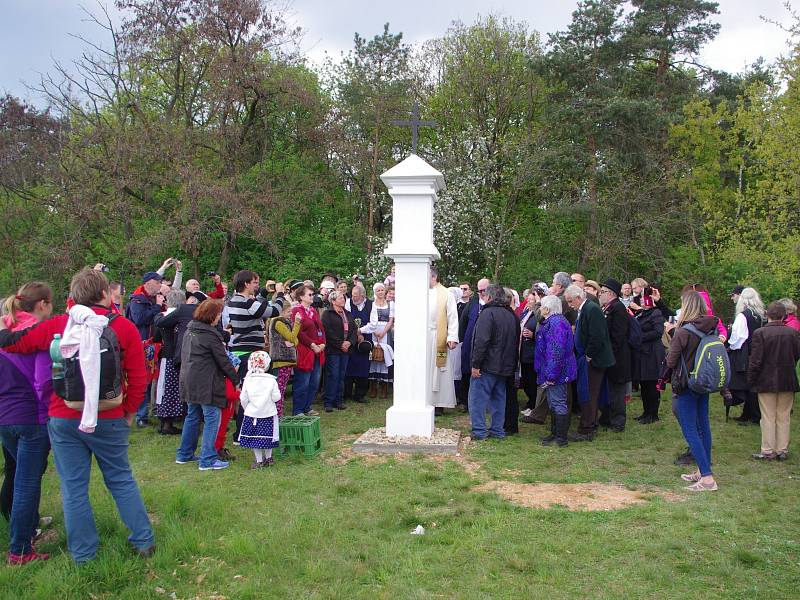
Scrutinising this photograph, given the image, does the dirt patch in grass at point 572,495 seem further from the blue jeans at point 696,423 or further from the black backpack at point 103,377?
the black backpack at point 103,377

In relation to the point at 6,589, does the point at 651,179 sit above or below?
above

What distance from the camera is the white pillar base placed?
7.38m

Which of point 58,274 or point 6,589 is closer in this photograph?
point 6,589

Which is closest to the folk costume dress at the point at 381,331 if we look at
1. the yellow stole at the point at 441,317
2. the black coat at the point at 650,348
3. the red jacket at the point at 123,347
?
the yellow stole at the point at 441,317

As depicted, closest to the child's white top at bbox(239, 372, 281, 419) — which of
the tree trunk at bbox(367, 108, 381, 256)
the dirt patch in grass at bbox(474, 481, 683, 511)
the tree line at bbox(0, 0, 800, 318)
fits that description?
the dirt patch in grass at bbox(474, 481, 683, 511)

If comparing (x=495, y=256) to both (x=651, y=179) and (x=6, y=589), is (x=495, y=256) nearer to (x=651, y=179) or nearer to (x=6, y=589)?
(x=651, y=179)

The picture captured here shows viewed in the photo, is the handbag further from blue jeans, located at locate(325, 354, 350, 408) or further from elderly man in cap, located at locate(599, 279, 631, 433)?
elderly man in cap, located at locate(599, 279, 631, 433)

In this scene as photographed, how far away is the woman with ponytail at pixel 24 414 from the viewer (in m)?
4.09

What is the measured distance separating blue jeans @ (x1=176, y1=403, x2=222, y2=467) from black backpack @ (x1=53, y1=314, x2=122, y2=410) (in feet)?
7.56

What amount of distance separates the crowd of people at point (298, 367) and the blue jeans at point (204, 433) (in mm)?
16

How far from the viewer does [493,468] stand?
6453 millimetres

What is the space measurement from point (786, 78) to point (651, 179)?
4.90 meters

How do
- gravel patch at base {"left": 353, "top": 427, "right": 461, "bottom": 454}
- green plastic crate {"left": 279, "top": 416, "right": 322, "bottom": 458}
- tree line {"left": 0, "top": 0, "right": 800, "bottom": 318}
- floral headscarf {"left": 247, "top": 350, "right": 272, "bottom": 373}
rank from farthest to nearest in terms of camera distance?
1. tree line {"left": 0, "top": 0, "right": 800, "bottom": 318}
2. gravel patch at base {"left": 353, "top": 427, "right": 461, "bottom": 454}
3. green plastic crate {"left": 279, "top": 416, "right": 322, "bottom": 458}
4. floral headscarf {"left": 247, "top": 350, "right": 272, "bottom": 373}

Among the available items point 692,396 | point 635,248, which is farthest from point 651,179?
point 692,396
